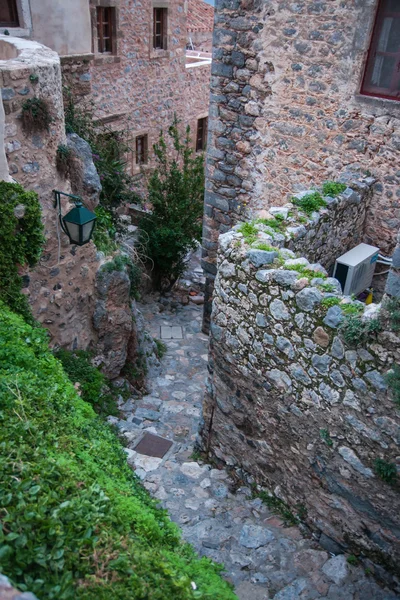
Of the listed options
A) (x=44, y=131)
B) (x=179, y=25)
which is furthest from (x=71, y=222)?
(x=179, y=25)

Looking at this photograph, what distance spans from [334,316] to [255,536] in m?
2.22

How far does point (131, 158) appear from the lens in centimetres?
1262

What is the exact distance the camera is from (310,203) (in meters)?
5.62

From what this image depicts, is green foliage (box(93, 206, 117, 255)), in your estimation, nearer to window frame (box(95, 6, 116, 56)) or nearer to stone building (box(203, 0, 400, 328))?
stone building (box(203, 0, 400, 328))

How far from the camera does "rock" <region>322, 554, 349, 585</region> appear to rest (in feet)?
14.5

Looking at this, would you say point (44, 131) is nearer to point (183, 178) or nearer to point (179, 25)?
point (183, 178)

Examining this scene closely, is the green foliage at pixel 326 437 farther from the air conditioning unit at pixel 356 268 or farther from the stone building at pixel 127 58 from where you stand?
the stone building at pixel 127 58

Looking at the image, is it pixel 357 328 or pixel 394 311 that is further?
pixel 357 328

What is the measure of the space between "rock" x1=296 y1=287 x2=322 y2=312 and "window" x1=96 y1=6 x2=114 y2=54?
886 centimetres

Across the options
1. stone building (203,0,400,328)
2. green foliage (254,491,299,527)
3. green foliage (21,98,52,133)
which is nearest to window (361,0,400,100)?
stone building (203,0,400,328)

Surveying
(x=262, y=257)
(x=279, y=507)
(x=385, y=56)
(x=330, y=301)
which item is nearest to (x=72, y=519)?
(x=330, y=301)

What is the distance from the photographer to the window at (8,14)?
8.22 m

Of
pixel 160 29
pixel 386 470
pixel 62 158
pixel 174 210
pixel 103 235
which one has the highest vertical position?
pixel 160 29

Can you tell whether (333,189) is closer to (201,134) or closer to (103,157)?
(103,157)
